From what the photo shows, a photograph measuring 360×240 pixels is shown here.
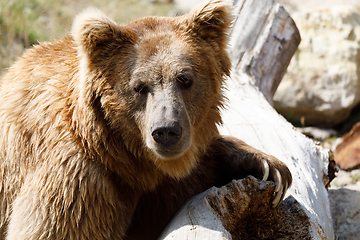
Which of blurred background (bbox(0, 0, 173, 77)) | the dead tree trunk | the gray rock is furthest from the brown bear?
blurred background (bbox(0, 0, 173, 77))

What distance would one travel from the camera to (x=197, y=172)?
3941 mm

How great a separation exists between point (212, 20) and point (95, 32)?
1036 millimetres

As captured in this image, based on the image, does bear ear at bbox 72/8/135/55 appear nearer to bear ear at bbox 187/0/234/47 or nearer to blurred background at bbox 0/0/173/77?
bear ear at bbox 187/0/234/47

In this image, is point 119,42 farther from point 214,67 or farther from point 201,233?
point 201,233

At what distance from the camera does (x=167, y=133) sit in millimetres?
3072

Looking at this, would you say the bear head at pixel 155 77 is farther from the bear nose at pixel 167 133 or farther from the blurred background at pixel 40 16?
the blurred background at pixel 40 16

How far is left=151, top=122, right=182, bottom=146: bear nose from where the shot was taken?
303cm

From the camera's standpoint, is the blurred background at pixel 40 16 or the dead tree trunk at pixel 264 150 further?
the blurred background at pixel 40 16

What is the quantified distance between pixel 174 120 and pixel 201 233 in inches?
32.5

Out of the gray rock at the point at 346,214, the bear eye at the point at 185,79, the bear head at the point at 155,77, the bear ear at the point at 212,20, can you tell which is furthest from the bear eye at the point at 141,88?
the gray rock at the point at 346,214

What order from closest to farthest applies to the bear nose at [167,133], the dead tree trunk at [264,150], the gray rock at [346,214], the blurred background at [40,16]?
the bear nose at [167,133]
the dead tree trunk at [264,150]
the gray rock at [346,214]
the blurred background at [40,16]

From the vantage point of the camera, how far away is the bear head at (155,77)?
3199mm

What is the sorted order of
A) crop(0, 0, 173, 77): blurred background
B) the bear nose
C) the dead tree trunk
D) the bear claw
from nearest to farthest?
the bear nose, the dead tree trunk, the bear claw, crop(0, 0, 173, 77): blurred background

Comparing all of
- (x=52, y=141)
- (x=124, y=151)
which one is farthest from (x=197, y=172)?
(x=52, y=141)
